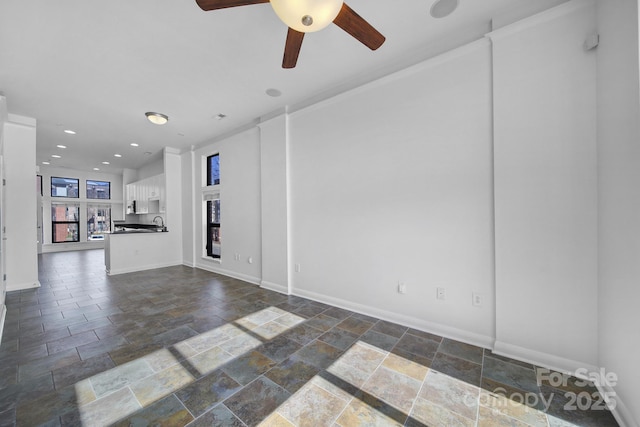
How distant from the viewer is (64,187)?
9172 millimetres

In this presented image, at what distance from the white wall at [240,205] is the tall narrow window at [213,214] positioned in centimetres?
28

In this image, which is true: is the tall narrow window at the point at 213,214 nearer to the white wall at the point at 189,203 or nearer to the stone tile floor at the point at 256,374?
the white wall at the point at 189,203

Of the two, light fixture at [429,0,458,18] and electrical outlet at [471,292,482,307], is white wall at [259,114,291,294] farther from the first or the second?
electrical outlet at [471,292,482,307]

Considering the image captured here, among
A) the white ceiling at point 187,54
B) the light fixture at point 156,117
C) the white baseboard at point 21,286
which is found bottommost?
the white baseboard at point 21,286

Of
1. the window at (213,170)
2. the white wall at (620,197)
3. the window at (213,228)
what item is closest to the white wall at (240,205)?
the window at (213,170)

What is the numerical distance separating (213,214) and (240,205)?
1470 mm

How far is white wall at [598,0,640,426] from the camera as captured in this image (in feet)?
→ 4.69

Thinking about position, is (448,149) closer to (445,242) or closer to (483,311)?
(445,242)

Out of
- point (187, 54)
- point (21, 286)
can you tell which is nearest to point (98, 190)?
point (21, 286)

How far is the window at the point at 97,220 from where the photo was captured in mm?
9664

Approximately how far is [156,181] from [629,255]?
27.6 feet

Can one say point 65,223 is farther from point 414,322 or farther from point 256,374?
point 414,322

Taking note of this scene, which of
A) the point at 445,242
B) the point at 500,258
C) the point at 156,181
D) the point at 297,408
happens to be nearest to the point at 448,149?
the point at 445,242

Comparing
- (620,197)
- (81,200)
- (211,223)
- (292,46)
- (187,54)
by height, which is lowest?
(211,223)
